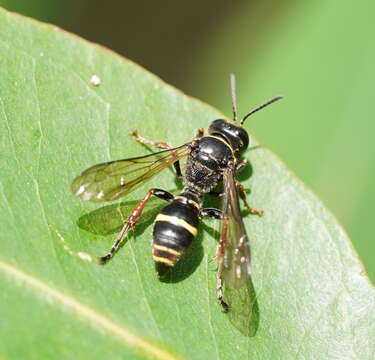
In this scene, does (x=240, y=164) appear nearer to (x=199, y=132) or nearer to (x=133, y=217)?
(x=199, y=132)

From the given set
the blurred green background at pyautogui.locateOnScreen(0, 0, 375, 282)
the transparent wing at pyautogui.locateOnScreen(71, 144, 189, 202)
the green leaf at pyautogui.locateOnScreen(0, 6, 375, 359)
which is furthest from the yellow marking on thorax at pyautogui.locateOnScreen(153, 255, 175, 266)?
the blurred green background at pyautogui.locateOnScreen(0, 0, 375, 282)

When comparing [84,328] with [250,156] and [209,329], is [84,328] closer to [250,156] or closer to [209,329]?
[209,329]

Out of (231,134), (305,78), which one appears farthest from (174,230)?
(305,78)

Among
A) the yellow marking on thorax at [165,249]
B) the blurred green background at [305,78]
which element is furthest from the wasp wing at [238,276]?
the blurred green background at [305,78]

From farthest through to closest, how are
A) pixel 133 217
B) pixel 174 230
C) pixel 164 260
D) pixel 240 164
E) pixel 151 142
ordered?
1. pixel 240 164
2. pixel 151 142
3. pixel 133 217
4. pixel 174 230
5. pixel 164 260

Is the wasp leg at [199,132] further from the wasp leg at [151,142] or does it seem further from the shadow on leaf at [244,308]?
the shadow on leaf at [244,308]

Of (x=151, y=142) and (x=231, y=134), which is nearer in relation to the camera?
(x=151, y=142)
